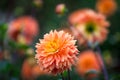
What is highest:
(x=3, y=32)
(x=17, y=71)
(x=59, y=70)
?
(x=3, y=32)

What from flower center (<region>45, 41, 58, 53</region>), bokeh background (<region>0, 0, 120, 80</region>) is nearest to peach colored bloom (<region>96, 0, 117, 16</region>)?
bokeh background (<region>0, 0, 120, 80</region>)

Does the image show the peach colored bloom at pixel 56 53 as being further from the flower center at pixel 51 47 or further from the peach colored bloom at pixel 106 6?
the peach colored bloom at pixel 106 6

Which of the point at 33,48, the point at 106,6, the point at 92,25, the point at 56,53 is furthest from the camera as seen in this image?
the point at 106,6

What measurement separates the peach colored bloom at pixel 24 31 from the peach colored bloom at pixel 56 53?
90 centimetres

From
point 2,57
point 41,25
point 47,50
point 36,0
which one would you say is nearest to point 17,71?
point 2,57

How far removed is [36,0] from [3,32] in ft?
0.70

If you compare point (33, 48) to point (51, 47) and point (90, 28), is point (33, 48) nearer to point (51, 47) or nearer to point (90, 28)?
point (90, 28)

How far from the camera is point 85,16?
199cm

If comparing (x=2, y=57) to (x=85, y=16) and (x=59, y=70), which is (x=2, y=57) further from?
(x=59, y=70)

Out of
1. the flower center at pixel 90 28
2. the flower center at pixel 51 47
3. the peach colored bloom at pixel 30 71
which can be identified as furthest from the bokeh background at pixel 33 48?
the flower center at pixel 51 47

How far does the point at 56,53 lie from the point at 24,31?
117 centimetres

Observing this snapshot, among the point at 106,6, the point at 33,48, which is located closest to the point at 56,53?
the point at 33,48

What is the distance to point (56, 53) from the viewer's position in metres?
1.21

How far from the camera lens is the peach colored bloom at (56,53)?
3.90 ft
